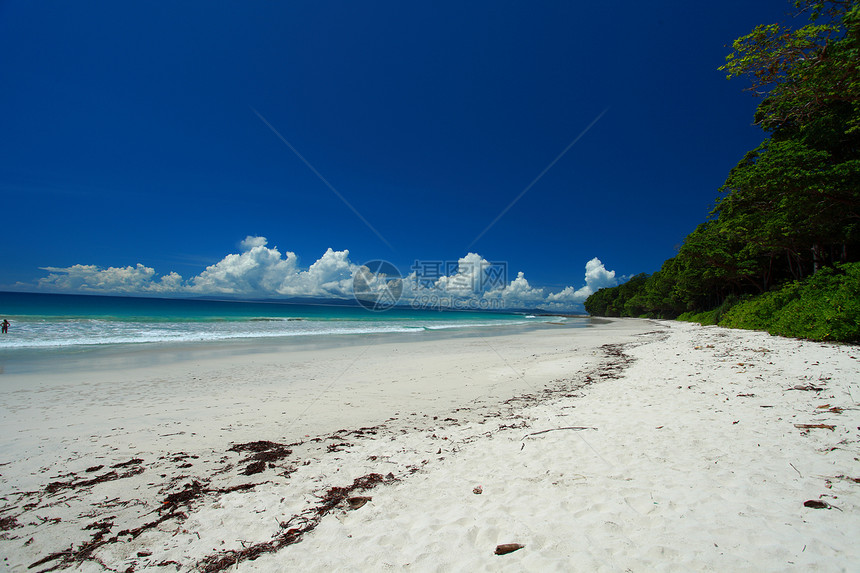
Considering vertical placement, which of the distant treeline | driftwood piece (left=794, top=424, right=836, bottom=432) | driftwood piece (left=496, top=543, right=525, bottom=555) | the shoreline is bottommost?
the shoreline

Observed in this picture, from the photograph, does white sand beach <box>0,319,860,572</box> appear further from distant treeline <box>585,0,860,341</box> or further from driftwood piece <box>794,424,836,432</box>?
distant treeline <box>585,0,860,341</box>

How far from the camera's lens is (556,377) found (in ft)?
32.6

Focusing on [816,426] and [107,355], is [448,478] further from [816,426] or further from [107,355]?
[107,355]

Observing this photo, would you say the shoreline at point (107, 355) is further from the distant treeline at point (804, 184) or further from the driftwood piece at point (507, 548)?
the distant treeline at point (804, 184)

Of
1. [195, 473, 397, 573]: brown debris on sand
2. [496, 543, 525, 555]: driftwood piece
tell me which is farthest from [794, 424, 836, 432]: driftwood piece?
[195, 473, 397, 573]: brown debris on sand

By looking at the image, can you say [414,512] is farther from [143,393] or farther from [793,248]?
[793,248]

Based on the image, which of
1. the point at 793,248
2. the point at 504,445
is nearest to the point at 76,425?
the point at 504,445

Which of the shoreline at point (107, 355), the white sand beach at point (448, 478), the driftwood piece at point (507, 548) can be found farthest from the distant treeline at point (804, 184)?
the shoreline at point (107, 355)

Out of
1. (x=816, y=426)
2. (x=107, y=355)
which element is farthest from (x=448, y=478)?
(x=107, y=355)

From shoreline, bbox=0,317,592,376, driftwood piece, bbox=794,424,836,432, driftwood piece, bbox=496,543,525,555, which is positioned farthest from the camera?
shoreline, bbox=0,317,592,376

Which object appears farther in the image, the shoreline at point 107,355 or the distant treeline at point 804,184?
the shoreline at point 107,355

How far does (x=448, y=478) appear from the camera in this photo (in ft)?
12.9

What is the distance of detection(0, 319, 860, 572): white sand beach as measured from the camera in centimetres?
263

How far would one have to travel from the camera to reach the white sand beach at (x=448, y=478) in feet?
8.64
